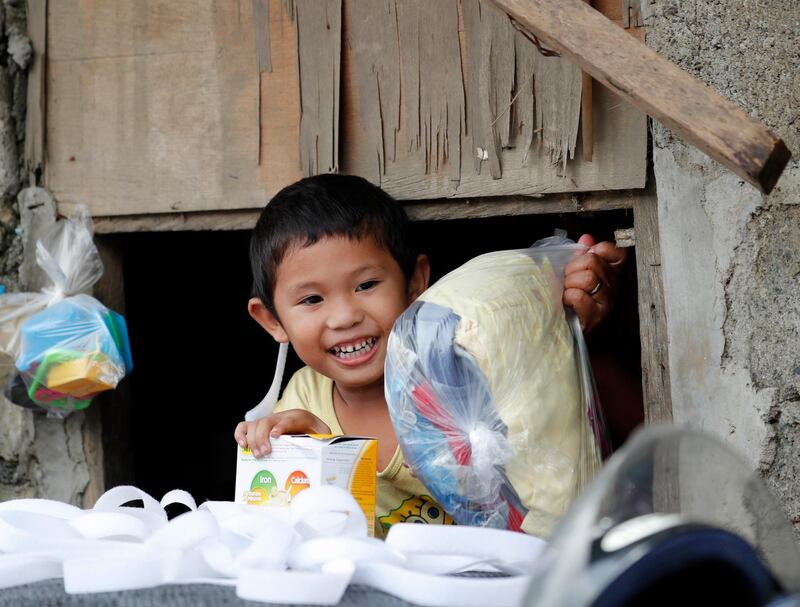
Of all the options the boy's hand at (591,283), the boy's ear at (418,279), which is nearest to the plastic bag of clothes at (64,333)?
the boy's ear at (418,279)

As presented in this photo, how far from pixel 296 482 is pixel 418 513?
1.81 feet

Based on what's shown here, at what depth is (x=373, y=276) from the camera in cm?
207

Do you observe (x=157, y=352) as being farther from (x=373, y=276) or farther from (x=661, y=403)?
(x=661, y=403)

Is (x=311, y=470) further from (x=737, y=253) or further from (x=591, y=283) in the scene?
(x=737, y=253)

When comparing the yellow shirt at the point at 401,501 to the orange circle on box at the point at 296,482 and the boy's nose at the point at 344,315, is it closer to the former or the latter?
the boy's nose at the point at 344,315

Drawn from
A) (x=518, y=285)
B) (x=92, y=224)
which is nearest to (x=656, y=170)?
(x=518, y=285)

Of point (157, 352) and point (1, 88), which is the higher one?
point (1, 88)

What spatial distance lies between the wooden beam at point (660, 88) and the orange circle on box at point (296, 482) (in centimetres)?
78

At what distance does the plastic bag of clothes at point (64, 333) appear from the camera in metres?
2.08

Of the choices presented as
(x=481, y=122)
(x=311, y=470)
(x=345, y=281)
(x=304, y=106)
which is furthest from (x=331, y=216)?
(x=311, y=470)

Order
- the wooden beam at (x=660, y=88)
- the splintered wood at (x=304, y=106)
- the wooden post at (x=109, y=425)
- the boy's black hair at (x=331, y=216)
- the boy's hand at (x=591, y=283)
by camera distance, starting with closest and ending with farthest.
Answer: the wooden beam at (x=660, y=88), the boy's hand at (x=591, y=283), the splintered wood at (x=304, y=106), the boy's black hair at (x=331, y=216), the wooden post at (x=109, y=425)

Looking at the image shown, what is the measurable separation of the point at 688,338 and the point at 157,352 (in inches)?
80.7

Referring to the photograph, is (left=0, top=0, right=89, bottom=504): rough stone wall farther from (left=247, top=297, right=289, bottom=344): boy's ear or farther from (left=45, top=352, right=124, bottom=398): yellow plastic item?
(left=247, top=297, right=289, bottom=344): boy's ear

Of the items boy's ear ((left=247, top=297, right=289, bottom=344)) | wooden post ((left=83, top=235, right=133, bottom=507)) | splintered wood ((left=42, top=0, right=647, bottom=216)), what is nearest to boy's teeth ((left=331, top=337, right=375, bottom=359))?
boy's ear ((left=247, top=297, right=289, bottom=344))
